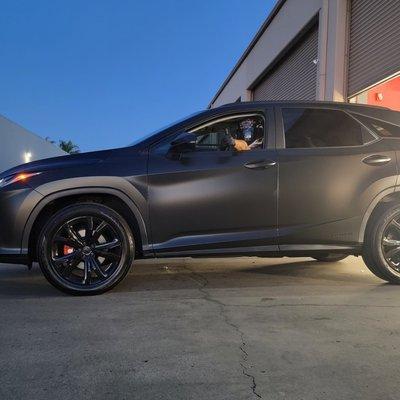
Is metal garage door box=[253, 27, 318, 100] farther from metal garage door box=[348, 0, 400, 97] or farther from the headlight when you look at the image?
the headlight

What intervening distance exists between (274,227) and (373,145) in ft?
4.30

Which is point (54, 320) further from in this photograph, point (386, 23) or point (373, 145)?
point (386, 23)

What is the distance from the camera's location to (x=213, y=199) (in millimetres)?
4953

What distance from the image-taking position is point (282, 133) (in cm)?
523

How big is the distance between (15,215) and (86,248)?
2.25 ft

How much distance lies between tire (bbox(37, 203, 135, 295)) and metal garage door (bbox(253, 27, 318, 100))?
27.4ft

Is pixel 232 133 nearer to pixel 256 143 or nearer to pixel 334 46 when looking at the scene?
pixel 256 143

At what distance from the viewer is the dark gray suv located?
190 inches

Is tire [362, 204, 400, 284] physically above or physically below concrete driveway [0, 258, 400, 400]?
above

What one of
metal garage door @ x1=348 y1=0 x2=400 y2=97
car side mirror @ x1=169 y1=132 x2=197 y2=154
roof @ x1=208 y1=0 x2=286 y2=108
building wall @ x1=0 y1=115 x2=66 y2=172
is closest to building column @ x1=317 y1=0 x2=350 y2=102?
metal garage door @ x1=348 y1=0 x2=400 y2=97

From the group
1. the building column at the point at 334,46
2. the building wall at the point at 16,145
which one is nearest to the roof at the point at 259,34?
the building column at the point at 334,46

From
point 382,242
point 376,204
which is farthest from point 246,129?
point 382,242

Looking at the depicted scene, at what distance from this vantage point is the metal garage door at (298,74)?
489 inches

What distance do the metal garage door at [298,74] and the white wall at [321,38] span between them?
0.32 metres
